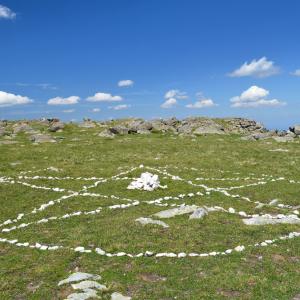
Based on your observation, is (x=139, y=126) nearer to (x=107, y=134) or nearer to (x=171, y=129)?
(x=171, y=129)

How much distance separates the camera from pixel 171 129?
9581 cm

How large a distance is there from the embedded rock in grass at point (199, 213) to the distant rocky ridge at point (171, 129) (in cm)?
4933

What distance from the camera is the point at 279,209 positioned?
30.5 metres

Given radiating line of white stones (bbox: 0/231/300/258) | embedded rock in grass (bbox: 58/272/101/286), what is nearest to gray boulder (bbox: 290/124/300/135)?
radiating line of white stones (bbox: 0/231/300/258)

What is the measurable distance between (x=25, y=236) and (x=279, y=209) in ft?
54.1

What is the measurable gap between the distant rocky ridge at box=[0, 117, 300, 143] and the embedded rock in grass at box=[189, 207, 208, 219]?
49.3m

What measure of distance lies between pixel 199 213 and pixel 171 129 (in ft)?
227

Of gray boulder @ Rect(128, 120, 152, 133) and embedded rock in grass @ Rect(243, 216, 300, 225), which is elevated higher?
gray boulder @ Rect(128, 120, 152, 133)

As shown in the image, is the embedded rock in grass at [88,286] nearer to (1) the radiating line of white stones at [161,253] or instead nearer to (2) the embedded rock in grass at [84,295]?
(2) the embedded rock in grass at [84,295]

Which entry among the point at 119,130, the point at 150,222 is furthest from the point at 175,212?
the point at 119,130

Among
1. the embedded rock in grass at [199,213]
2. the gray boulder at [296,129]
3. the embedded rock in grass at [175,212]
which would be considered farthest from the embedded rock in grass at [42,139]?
the embedded rock in grass at [199,213]

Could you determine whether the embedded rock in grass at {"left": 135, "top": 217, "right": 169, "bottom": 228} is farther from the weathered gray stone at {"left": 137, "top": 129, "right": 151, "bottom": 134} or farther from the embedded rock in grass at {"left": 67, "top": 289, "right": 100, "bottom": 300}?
the weathered gray stone at {"left": 137, "top": 129, "right": 151, "bottom": 134}

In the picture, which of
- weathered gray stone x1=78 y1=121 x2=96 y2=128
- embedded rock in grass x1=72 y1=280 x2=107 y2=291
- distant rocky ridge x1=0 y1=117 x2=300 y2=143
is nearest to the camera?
embedded rock in grass x1=72 y1=280 x2=107 y2=291

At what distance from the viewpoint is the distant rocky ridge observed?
8206 cm
